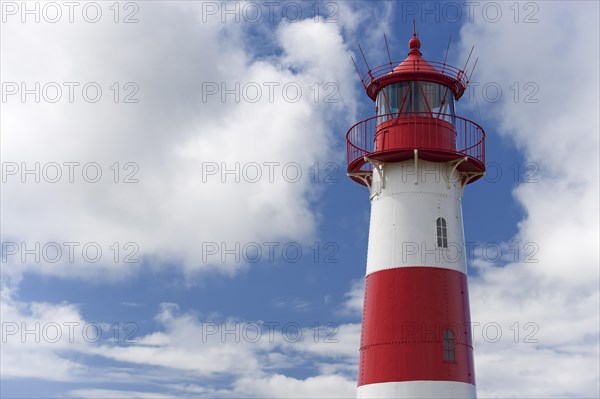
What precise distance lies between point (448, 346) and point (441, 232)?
3757 millimetres

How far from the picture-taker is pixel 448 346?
99.1ft

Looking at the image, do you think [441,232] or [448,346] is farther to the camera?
[441,232]

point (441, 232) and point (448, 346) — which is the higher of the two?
point (441, 232)

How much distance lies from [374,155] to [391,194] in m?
1.43

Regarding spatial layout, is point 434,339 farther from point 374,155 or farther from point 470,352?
point 374,155

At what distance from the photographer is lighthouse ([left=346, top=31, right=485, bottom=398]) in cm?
3005

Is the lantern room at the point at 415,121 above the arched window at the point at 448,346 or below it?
above

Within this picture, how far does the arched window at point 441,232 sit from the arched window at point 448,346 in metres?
2.90

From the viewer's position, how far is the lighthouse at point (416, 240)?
98.6 feet

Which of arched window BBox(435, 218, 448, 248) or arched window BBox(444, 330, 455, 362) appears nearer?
arched window BBox(444, 330, 455, 362)

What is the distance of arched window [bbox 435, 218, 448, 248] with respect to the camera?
3127cm

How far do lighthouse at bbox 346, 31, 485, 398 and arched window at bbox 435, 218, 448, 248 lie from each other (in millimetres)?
33

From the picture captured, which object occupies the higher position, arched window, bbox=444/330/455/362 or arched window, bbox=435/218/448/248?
arched window, bbox=435/218/448/248

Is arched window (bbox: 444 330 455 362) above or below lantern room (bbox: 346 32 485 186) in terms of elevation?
below
